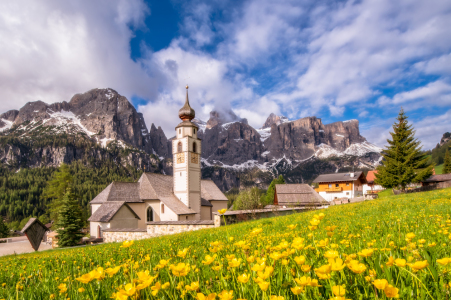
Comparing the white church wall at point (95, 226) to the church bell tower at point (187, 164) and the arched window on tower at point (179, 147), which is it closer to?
the church bell tower at point (187, 164)

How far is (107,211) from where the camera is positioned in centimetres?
3095

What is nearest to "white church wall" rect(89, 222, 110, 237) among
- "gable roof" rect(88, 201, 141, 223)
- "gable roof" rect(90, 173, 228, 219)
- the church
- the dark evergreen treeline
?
the church

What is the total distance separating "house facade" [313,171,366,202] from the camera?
187ft

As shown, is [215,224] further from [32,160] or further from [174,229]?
[32,160]

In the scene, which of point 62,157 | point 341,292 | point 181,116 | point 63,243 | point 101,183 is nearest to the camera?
point 341,292

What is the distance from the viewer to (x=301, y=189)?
50750 mm

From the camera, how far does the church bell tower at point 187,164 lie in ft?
115

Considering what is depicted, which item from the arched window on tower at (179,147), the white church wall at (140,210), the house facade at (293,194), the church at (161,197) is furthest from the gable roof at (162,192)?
the house facade at (293,194)

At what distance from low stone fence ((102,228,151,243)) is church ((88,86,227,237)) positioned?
203 inches

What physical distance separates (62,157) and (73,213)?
167870 millimetres

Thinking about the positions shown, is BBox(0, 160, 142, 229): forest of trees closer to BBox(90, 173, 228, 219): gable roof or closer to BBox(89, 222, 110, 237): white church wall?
BBox(90, 173, 228, 219): gable roof

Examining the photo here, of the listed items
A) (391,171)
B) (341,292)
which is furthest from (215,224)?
(391,171)

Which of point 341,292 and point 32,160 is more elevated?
point 32,160

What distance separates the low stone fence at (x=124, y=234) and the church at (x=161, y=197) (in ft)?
16.9
